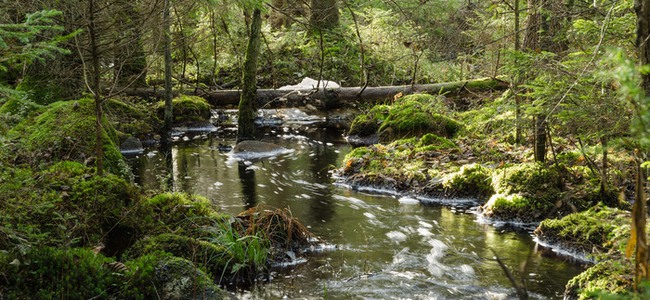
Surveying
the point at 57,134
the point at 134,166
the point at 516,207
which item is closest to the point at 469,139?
the point at 516,207

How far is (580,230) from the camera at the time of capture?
7.35 meters

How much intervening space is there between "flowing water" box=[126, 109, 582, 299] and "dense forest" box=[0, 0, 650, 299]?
38cm

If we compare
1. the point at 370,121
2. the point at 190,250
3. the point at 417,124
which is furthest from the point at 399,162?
the point at 190,250

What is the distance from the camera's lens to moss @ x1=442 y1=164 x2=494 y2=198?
31.8 feet

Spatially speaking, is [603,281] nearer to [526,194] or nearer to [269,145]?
[526,194]

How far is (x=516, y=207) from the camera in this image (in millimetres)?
8633

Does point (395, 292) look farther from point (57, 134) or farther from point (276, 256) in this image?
point (57, 134)

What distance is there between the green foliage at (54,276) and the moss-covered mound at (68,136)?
324 cm

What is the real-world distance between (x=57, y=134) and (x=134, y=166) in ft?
12.6

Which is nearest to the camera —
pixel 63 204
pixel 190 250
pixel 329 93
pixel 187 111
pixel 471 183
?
pixel 63 204

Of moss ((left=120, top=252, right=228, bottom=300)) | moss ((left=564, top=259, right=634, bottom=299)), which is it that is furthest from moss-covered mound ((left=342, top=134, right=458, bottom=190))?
moss ((left=120, top=252, right=228, bottom=300))

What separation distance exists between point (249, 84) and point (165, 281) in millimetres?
9760

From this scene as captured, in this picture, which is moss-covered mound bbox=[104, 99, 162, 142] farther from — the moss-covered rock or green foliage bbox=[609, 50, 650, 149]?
green foliage bbox=[609, 50, 650, 149]

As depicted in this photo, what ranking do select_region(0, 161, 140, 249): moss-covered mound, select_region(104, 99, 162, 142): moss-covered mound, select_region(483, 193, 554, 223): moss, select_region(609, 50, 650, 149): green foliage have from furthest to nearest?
select_region(104, 99, 162, 142): moss-covered mound
select_region(483, 193, 554, 223): moss
select_region(0, 161, 140, 249): moss-covered mound
select_region(609, 50, 650, 149): green foliage
